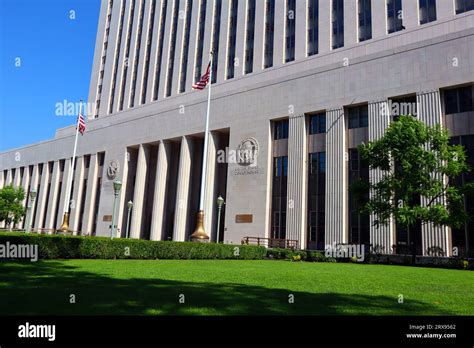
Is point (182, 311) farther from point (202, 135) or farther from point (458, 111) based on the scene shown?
point (202, 135)

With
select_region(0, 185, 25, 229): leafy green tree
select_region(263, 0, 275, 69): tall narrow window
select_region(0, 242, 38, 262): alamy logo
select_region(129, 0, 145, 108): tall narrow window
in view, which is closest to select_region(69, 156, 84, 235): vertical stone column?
select_region(0, 185, 25, 229): leafy green tree

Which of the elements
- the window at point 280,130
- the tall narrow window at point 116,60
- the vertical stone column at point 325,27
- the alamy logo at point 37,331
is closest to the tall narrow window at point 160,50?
the tall narrow window at point 116,60

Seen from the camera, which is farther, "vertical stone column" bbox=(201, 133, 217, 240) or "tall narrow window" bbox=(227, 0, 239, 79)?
"tall narrow window" bbox=(227, 0, 239, 79)

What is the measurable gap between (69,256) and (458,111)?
27362 millimetres

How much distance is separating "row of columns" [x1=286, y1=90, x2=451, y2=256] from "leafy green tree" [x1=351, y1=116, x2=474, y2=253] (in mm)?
4933

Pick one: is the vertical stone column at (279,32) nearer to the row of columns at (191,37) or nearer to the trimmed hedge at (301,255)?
the row of columns at (191,37)

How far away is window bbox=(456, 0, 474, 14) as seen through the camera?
38.7 meters

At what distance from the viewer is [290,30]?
5022cm

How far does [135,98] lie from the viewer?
2611 inches

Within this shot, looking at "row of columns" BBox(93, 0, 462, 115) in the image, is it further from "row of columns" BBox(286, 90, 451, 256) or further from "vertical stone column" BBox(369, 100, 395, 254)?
"vertical stone column" BBox(369, 100, 395, 254)

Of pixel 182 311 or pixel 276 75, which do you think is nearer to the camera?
pixel 182 311

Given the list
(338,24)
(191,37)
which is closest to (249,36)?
(191,37)

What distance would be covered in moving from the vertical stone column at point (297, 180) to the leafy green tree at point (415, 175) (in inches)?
404

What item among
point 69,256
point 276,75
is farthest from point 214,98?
point 69,256
